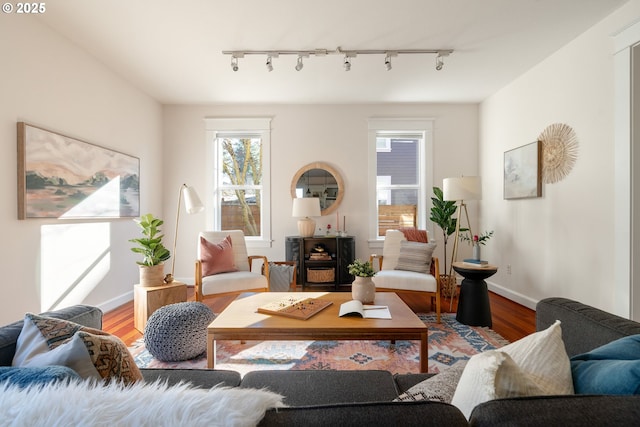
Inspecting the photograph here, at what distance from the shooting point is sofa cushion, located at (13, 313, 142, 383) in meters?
0.74

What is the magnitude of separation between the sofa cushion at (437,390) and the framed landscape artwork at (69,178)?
3140mm

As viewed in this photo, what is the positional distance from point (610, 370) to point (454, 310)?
3.07 metres

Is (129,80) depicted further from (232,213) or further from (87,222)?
(232,213)

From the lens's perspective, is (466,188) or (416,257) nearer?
(466,188)

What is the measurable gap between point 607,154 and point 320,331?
9.42ft

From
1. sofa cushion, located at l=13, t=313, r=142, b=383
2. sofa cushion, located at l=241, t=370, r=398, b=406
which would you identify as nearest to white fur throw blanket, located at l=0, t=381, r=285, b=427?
sofa cushion, located at l=13, t=313, r=142, b=383

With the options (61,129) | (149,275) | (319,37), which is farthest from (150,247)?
(319,37)

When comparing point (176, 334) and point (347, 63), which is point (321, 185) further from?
point (176, 334)

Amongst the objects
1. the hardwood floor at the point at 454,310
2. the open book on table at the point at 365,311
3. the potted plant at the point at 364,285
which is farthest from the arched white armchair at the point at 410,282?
the open book on table at the point at 365,311

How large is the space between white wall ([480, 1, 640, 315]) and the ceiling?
0.74ft

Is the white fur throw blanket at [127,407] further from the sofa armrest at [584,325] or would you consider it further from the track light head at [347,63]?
the track light head at [347,63]

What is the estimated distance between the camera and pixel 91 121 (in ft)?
10.5

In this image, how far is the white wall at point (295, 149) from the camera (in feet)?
15.2

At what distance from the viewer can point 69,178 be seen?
114 inches
